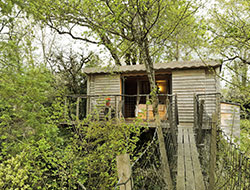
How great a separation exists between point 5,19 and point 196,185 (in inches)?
243

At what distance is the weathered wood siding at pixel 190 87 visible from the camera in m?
7.30

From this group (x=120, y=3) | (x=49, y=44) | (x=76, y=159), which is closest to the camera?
(x=120, y=3)

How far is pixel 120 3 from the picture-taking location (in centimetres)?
357

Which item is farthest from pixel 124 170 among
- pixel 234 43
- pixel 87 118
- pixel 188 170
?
pixel 234 43

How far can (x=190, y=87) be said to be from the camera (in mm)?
7527

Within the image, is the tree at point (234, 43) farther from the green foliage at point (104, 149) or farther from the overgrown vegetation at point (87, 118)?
the green foliage at point (104, 149)

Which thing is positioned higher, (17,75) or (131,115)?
(17,75)

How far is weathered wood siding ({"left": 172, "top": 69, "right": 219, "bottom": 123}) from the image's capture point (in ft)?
23.9

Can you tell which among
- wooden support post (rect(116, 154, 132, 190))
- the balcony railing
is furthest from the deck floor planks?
wooden support post (rect(116, 154, 132, 190))

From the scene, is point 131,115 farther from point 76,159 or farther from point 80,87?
point 76,159

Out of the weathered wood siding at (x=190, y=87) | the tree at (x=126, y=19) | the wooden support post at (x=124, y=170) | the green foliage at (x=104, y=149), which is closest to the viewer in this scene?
the wooden support post at (x=124, y=170)

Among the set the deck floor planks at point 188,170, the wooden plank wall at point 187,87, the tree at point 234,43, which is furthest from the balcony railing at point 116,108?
the tree at point 234,43

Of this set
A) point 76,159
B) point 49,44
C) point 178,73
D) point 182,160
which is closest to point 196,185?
point 182,160

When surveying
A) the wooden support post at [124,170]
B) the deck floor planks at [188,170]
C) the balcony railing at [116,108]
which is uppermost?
the balcony railing at [116,108]
